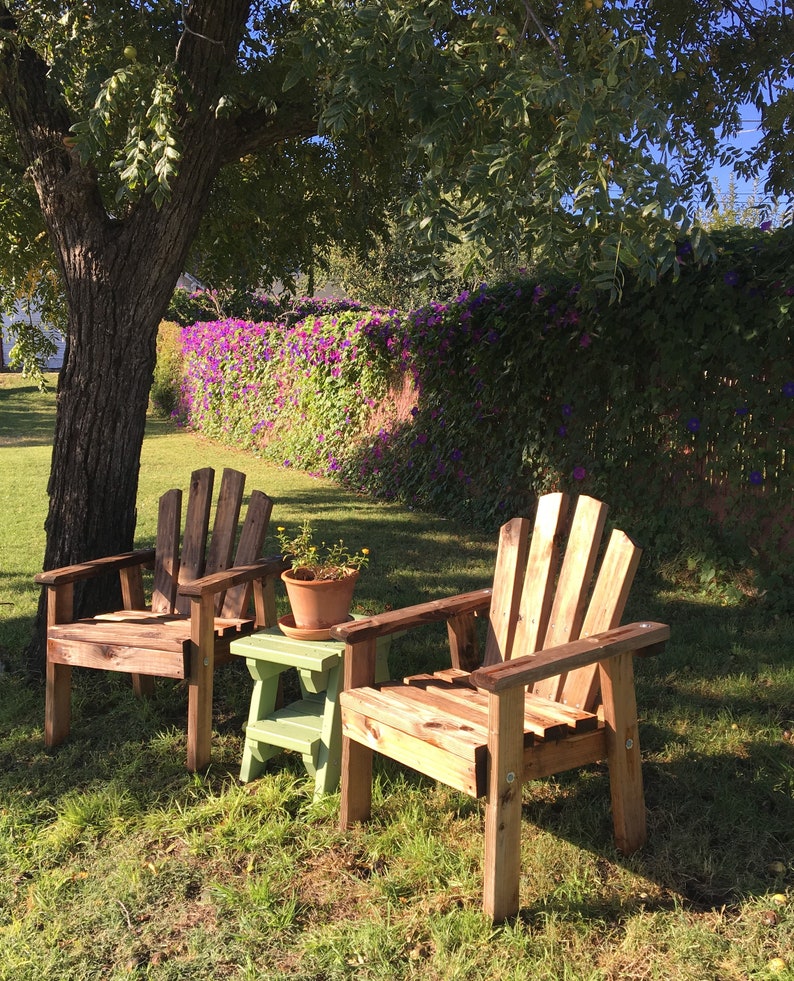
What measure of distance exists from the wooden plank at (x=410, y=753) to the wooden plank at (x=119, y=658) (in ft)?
2.47

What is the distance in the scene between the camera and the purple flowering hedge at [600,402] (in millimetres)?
4825

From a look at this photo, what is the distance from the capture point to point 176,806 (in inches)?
114

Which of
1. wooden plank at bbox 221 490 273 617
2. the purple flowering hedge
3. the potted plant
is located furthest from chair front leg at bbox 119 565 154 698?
the purple flowering hedge

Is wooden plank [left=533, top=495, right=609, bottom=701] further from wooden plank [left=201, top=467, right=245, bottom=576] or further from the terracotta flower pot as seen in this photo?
wooden plank [left=201, top=467, right=245, bottom=576]

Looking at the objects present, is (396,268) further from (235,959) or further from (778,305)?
(235,959)

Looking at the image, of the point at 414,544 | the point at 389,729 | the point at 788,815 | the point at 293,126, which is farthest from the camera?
the point at 414,544

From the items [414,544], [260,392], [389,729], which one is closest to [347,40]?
[389,729]

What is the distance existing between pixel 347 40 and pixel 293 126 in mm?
1528

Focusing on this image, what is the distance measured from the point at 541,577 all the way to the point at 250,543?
1.34 m

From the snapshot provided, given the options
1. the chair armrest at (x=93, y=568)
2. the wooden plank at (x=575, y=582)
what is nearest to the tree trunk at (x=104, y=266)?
the chair armrest at (x=93, y=568)

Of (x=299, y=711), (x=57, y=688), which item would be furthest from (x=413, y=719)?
(x=57, y=688)

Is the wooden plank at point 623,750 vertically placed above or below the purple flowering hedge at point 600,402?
below

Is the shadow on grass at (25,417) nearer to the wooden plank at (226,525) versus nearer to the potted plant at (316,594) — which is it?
the wooden plank at (226,525)

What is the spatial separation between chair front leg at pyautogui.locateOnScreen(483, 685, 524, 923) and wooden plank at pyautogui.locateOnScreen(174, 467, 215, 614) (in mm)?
1979
